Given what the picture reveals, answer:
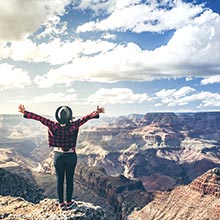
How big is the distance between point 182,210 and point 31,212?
71317mm

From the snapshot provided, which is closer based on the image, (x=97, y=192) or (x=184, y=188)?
(x=184, y=188)

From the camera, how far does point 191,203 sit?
82.2 meters

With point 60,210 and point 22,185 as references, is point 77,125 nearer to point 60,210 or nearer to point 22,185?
point 60,210

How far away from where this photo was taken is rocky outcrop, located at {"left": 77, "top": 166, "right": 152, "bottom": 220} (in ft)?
349

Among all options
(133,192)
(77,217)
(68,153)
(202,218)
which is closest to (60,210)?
(77,217)

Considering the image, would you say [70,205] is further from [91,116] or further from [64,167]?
[91,116]

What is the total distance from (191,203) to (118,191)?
41.5m

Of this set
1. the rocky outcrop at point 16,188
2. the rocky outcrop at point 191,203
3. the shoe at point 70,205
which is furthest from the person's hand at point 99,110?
the rocky outcrop at point 191,203

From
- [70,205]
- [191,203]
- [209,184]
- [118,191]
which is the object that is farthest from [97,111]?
[118,191]

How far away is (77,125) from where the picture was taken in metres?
14.9

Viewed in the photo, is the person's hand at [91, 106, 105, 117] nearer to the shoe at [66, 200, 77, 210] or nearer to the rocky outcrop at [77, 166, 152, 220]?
the shoe at [66, 200, 77, 210]

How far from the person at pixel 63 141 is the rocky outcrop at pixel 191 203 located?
65.2m

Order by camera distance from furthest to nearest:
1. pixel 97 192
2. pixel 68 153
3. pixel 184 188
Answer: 1. pixel 97 192
2. pixel 184 188
3. pixel 68 153

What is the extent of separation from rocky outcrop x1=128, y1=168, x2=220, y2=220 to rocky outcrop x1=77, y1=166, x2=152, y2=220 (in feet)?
50.0
